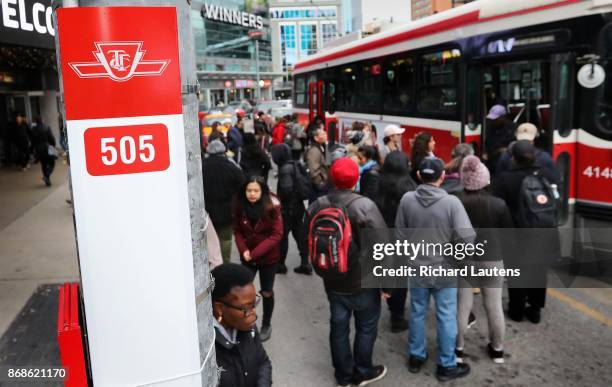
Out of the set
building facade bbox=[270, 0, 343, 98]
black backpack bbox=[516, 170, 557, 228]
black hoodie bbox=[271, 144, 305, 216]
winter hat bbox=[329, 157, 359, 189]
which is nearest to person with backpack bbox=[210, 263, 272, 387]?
winter hat bbox=[329, 157, 359, 189]

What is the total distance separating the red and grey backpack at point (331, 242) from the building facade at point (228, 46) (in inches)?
2411

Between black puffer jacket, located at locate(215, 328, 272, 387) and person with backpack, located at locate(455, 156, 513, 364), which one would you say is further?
person with backpack, located at locate(455, 156, 513, 364)

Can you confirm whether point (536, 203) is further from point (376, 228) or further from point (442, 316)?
point (376, 228)

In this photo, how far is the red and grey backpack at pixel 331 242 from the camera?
14.3 feet

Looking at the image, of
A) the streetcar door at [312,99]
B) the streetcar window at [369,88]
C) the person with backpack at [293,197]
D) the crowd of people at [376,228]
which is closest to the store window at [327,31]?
the streetcar door at [312,99]

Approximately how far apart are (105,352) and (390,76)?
10756 mm

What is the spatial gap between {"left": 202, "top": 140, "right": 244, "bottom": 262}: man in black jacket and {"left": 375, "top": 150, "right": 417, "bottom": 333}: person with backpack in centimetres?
161

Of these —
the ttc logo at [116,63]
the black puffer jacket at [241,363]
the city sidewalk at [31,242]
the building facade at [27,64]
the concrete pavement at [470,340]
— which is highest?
the building facade at [27,64]

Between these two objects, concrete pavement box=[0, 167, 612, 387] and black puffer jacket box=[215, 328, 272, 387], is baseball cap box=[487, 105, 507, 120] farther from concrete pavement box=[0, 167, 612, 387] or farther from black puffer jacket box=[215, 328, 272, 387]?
black puffer jacket box=[215, 328, 272, 387]

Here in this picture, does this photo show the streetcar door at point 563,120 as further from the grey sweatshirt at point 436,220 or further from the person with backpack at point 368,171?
the grey sweatshirt at point 436,220

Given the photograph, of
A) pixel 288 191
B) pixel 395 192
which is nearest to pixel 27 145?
pixel 288 191

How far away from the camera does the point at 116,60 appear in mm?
1799

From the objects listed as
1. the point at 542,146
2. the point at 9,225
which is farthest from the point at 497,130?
the point at 9,225

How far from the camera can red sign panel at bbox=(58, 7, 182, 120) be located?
178cm
